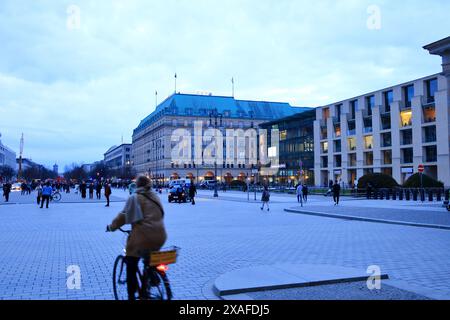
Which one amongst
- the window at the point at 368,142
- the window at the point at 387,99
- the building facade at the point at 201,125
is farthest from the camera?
the building facade at the point at 201,125

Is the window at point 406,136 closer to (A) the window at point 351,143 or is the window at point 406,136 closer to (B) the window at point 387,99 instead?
(B) the window at point 387,99

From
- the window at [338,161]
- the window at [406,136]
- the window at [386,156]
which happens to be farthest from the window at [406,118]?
the window at [338,161]

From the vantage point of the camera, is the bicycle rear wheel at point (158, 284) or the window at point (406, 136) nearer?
the bicycle rear wheel at point (158, 284)

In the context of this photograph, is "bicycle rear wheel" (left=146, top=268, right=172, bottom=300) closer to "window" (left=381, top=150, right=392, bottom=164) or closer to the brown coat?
the brown coat

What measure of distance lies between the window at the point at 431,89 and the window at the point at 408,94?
9.39 feet

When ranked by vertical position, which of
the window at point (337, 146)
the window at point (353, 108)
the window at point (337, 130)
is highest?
the window at point (353, 108)

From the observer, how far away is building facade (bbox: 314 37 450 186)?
5881 centimetres

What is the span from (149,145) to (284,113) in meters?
42.8

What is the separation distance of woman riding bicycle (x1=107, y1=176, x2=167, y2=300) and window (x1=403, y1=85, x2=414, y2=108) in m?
66.5

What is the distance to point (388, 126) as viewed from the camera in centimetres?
6956

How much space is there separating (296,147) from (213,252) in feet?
278

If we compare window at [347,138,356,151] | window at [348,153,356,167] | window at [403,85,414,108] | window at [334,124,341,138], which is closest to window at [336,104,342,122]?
window at [334,124,341,138]

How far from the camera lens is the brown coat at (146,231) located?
557 centimetres
